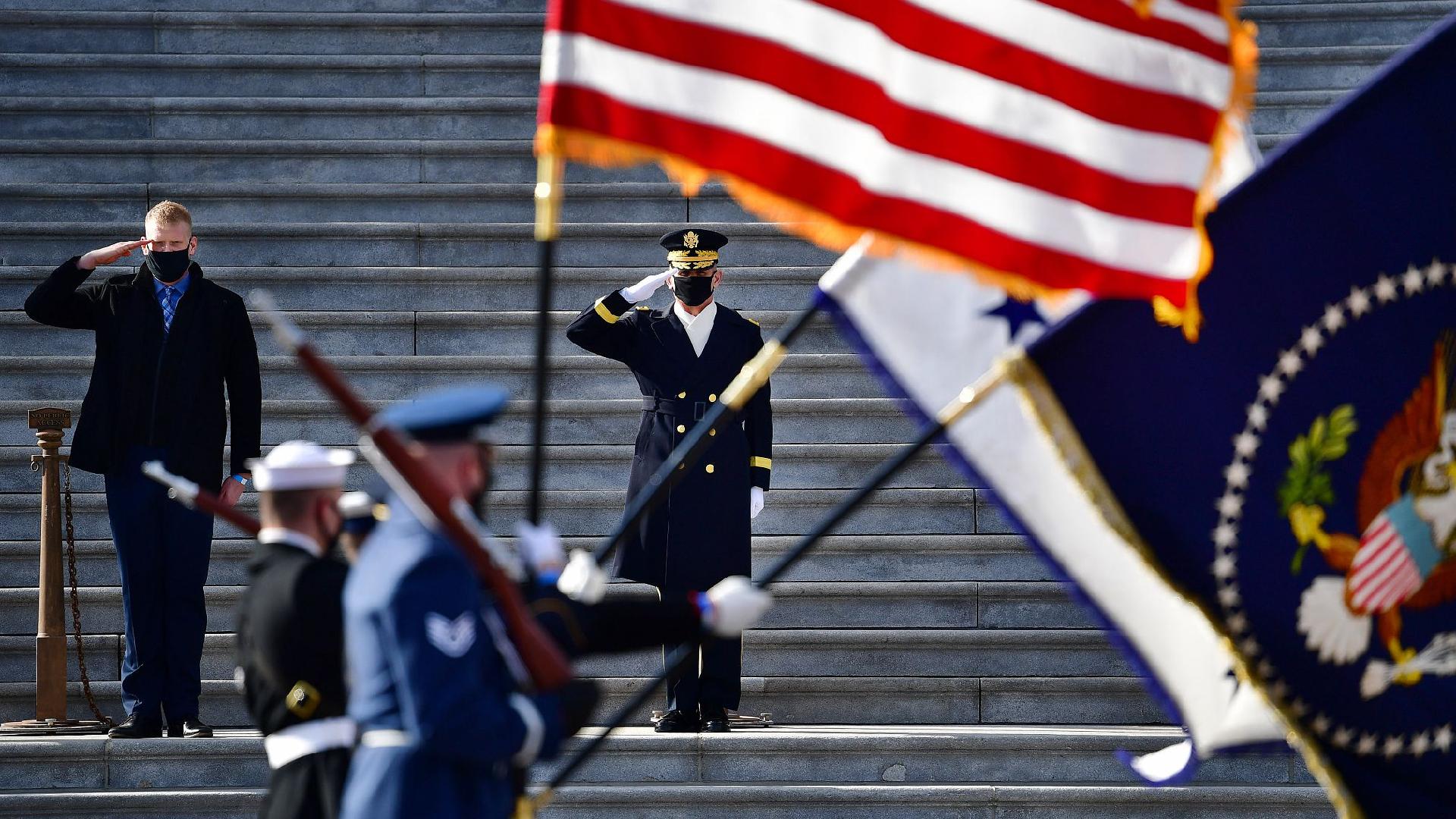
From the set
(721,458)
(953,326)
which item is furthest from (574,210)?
(953,326)

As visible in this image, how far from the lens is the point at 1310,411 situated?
13.9ft

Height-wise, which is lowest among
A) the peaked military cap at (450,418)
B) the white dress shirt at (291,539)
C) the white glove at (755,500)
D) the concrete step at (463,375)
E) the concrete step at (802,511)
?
the concrete step at (802,511)

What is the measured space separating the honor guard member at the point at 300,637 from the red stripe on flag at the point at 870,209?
1.06 meters

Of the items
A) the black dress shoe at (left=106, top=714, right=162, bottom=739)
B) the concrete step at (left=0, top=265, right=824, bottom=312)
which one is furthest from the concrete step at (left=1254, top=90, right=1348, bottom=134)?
the black dress shoe at (left=106, top=714, right=162, bottom=739)

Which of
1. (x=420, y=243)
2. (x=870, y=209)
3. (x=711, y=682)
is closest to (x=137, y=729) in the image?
(x=711, y=682)

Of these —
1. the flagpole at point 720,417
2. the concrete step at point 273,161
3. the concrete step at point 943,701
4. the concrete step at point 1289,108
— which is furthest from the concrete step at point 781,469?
the flagpole at point 720,417

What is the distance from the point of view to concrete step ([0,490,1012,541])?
885 cm

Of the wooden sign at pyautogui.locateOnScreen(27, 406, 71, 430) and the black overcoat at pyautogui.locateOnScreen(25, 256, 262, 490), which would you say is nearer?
the black overcoat at pyautogui.locateOnScreen(25, 256, 262, 490)

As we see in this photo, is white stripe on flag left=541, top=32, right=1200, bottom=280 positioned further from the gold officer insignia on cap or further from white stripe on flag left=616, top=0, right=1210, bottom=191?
the gold officer insignia on cap

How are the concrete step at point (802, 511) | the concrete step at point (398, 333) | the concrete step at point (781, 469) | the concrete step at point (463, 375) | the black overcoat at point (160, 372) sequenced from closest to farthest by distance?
the black overcoat at point (160, 372) < the concrete step at point (802, 511) < the concrete step at point (781, 469) < the concrete step at point (463, 375) < the concrete step at point (398, 333)

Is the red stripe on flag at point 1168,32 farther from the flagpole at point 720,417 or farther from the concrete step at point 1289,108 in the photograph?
the concrete step at point 1289,108

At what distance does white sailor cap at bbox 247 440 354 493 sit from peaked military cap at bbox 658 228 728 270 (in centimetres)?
370

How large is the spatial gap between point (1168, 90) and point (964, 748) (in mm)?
3588

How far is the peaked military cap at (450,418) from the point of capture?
337cm
